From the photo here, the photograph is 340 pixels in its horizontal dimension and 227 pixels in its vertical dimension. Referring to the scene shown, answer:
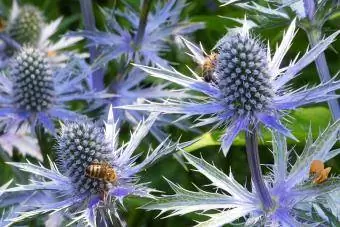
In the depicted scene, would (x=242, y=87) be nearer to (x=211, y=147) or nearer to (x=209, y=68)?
(x=209, y=68)

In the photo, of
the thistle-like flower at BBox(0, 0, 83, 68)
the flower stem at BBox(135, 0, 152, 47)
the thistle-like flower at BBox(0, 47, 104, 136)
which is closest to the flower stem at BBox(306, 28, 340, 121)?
the flower stem at BBox(135, 0, 152, 47)

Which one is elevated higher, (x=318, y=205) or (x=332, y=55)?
(x=332, y=55)

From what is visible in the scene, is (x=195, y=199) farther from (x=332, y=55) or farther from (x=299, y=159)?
(x=332, y=55)

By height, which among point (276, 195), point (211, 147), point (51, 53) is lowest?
point (211, 147)

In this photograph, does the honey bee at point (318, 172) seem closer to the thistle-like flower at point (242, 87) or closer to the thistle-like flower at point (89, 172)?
the thistle-like flower at point (242, 87)

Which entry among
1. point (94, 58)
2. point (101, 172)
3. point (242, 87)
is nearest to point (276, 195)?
point (242, 87)

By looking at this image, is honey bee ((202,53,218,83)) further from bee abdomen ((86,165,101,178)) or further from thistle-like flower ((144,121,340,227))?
bee abdomen ((86,165,101,178))

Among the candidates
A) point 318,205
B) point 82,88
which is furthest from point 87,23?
point 318,205
